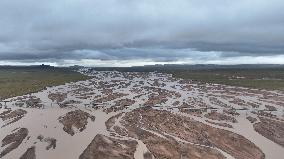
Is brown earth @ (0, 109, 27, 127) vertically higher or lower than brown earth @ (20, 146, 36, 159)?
lower

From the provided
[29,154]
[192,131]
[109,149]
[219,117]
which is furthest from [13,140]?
[219,117]

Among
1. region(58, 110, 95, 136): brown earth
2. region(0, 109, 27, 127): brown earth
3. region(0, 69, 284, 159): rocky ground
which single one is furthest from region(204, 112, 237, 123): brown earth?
region(0, 109, 27, 127): brown earth

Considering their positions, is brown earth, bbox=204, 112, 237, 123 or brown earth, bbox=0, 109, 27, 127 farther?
brown earth, bbox=0, 109, 27, 127

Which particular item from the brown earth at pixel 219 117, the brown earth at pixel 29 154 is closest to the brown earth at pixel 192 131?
the brown earth at pixel 219 117

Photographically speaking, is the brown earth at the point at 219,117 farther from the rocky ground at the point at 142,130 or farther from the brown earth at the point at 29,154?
the brown earth at the point at 29,154

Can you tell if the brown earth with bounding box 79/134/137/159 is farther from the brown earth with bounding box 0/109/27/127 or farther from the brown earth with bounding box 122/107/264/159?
the brown earth with bounding box 0/109/27/127

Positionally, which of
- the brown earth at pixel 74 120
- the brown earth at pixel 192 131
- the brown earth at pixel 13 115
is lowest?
the brown earth at pixel 13 115

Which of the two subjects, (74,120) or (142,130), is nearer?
(142,130)

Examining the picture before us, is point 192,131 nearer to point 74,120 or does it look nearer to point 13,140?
point 74,120
